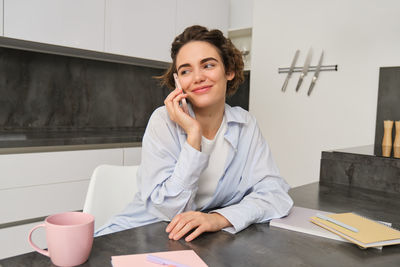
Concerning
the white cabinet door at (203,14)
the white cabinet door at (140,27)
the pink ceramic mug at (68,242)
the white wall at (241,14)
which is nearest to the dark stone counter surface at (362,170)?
the pink ceramic mug at (68,242)

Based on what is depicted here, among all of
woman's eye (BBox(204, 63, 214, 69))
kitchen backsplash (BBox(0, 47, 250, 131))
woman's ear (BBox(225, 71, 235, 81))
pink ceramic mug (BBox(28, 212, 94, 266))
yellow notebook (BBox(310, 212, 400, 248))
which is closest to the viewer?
pink ceramic mug (BBox(28, 212, 94, 266))

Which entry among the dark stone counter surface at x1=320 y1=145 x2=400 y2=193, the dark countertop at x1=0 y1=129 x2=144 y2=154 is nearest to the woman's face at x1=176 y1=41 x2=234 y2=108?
the dark stone counter surface at x1=320 y1=145 x2=400 y2=193

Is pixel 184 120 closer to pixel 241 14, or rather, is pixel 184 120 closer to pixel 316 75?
pixel 316 75

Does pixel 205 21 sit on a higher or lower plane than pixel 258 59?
higher

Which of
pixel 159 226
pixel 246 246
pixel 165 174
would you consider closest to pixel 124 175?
pixel 165 174

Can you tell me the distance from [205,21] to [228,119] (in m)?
2.18

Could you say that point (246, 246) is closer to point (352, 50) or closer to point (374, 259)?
point (374, 259)

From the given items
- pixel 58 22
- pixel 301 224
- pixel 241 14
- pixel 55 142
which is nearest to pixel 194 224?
pixel 301 224

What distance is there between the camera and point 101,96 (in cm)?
282

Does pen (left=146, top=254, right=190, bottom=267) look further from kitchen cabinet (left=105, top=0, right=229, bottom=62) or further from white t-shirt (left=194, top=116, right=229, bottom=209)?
kitchen cabinet (left=105, top=0, right=229, bottom=62)

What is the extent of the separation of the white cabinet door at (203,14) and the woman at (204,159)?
1.79 meters

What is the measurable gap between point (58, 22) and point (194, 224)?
193 centimetres

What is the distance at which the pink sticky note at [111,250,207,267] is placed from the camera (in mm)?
568

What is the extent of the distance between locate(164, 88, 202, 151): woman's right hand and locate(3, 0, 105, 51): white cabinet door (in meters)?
1.49
